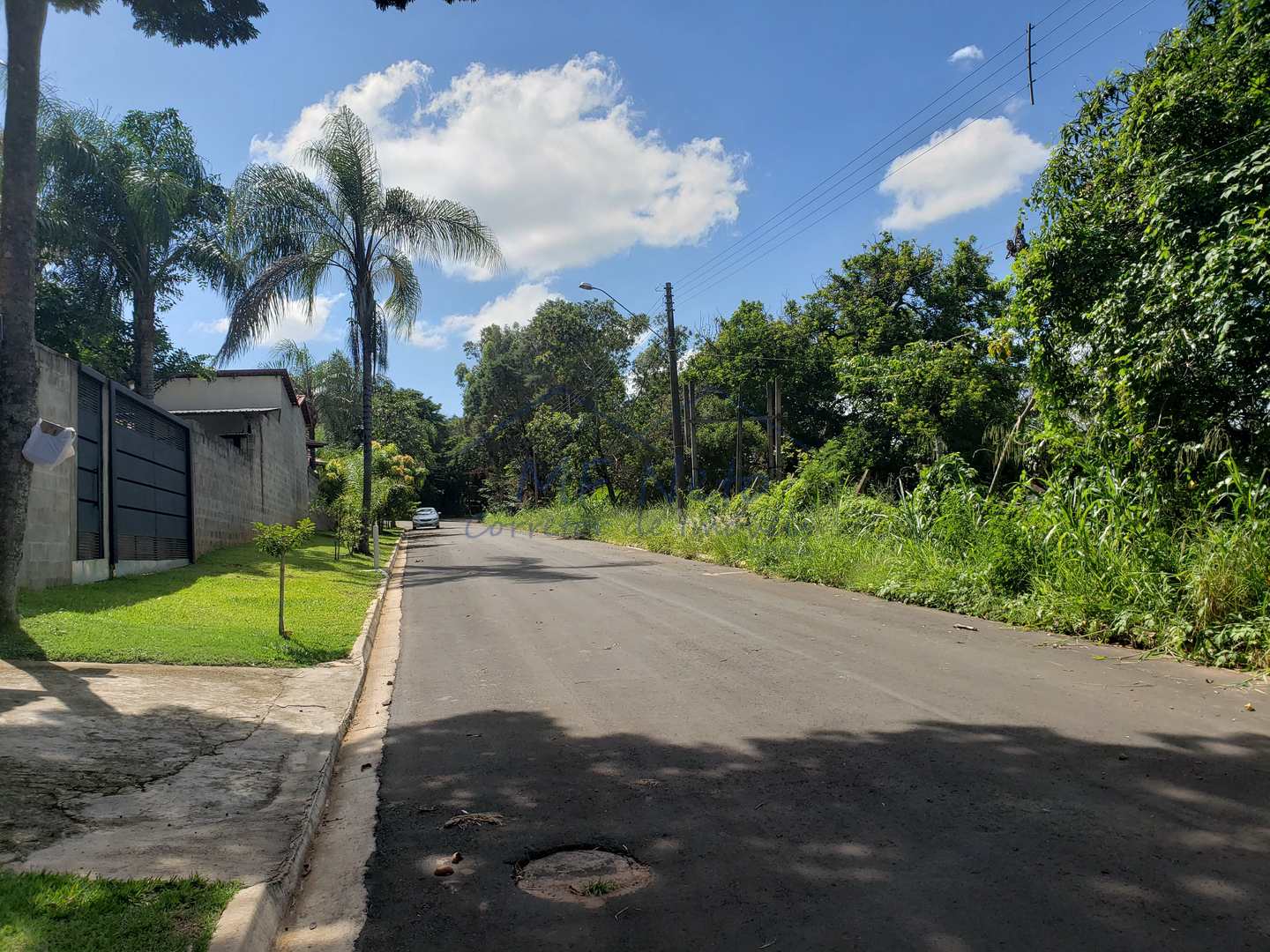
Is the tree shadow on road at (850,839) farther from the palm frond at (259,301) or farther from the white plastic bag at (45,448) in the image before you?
the palm frond at (259,301)

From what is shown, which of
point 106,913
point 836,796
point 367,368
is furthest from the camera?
point 367,368

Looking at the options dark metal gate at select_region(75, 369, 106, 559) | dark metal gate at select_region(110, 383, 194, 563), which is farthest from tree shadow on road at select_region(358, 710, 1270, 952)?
dark metal gate at select_region(110, 383, 194, 563)

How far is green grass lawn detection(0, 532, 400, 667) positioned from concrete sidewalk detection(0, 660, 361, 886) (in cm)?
49

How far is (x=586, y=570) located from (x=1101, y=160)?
12131 millimetres

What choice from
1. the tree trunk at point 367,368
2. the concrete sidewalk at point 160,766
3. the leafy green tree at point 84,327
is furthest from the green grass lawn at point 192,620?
the leafy green tree at point 84,327

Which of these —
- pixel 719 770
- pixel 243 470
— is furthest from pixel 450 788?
pixel 243 470

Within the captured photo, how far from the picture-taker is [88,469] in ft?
38.2

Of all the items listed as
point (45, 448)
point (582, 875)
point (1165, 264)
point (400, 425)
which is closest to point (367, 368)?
point (45, 448)

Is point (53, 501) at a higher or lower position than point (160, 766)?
higher

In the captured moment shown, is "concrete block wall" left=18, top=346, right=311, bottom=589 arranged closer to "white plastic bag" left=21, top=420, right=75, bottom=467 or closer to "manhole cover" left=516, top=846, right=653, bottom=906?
"white plastic bag" left=21, top=420, right=75, bottom=467

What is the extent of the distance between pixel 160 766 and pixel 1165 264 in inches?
382

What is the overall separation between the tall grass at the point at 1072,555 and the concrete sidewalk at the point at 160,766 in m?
7.19

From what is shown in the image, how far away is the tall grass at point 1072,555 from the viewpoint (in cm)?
752

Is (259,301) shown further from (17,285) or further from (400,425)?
(400,425)
